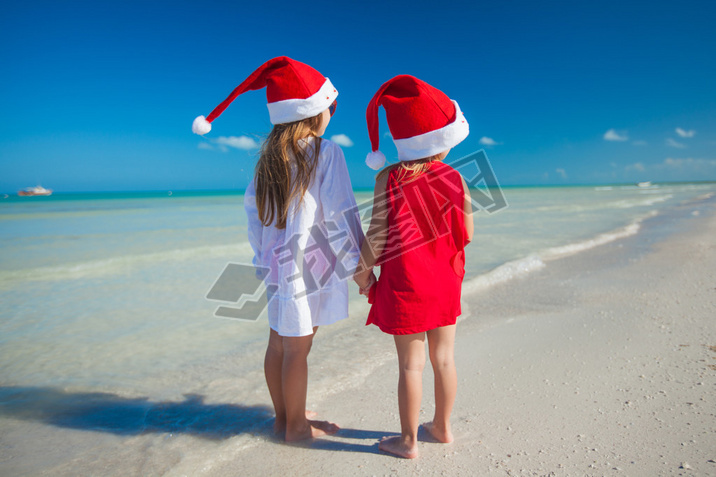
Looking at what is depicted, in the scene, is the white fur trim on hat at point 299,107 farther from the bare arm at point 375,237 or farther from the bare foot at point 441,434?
the bare foot at point 441,434

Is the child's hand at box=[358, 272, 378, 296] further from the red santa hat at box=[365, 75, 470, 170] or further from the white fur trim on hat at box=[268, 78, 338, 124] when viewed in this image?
the white fur trim on hat at box=[268, 78, 338, 124]

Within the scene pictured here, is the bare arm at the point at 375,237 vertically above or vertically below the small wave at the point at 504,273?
above

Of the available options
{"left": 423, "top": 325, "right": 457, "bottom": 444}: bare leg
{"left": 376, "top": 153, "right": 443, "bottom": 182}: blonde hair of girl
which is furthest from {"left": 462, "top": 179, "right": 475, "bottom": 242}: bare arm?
{"left": 423, "top": 325, "right": 457, "bottom": 444}: bare leg

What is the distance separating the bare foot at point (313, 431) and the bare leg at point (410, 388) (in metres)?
0.40

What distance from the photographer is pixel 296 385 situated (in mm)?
1933

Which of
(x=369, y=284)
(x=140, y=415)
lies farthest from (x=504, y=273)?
(x=140, y=415)

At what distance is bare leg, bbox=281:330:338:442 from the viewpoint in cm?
191

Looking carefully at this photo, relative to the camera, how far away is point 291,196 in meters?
1.81

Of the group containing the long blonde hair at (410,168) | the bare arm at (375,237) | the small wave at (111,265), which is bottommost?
the small wave at (111,265)

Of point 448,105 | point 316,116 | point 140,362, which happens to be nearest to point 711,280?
point 448,105

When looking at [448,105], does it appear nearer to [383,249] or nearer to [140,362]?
[383,249]

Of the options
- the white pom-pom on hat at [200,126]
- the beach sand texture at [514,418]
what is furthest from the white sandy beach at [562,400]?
the white pom-pom on hat at [200,126]

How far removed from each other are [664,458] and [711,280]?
354cm

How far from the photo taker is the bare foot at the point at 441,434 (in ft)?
6.19
